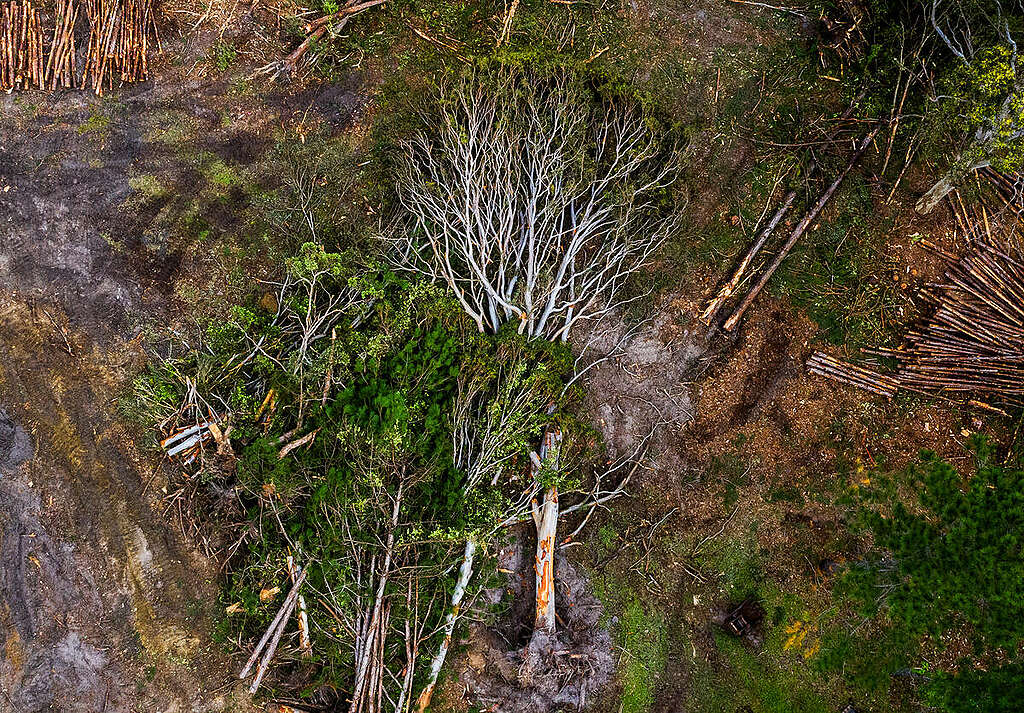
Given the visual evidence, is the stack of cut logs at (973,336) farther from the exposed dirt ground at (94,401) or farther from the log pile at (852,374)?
the exposed dirt ground at (94,401)

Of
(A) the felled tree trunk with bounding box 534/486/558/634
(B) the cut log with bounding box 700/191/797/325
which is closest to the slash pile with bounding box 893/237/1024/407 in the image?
(B) the cut log with bounding box 700/191/797/325

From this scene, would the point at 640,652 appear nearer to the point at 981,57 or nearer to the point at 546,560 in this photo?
the point at 546,560

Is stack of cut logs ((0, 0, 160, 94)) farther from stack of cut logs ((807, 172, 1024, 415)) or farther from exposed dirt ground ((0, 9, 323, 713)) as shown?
stack of cut logs ((807, 172, 1024, 415))

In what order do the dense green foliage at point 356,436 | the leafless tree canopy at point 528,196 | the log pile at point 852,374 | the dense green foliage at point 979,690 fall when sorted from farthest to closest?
1. the log pile at point 852,374
2. the leafless tree canopy at point 528,196
3. the dense green foliage at point 979,690
4. the dense green foliage at point 356,436

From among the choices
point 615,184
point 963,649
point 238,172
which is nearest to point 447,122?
point 615,184

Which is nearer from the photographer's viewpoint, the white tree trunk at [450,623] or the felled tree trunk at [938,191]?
the white tree trunk at [450,623]

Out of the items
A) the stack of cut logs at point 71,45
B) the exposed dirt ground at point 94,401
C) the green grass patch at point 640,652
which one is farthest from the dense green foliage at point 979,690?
the stack of cut logs at point 71,45

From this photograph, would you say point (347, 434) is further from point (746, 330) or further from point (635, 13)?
point (635, 13)
